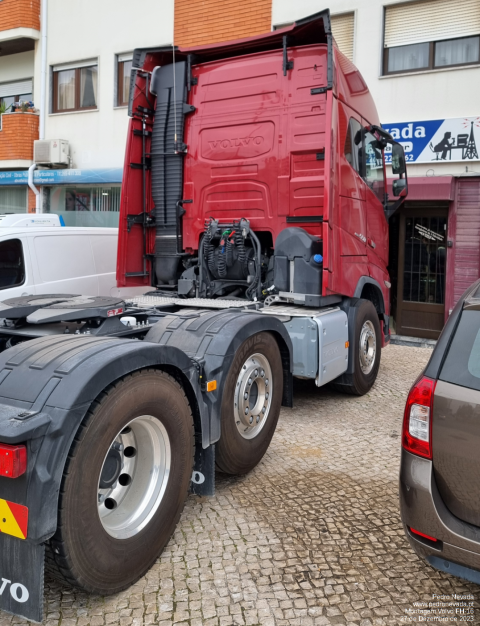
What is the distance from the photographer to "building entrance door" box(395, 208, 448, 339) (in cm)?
1113

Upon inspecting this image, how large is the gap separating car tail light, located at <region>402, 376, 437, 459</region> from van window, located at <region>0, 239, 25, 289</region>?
209 inches

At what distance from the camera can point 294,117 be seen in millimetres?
6102

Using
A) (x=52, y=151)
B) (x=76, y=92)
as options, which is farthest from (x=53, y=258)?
(x=76, y=92)

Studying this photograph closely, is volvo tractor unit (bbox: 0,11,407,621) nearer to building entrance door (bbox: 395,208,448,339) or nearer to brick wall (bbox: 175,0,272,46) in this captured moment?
building entrance door (bbox: 395,208,448,339)

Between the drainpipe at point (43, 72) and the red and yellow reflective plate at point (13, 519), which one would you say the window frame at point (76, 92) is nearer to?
the drainpipe at point (43, 72)

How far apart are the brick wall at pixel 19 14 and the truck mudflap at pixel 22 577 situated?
15.4 metres

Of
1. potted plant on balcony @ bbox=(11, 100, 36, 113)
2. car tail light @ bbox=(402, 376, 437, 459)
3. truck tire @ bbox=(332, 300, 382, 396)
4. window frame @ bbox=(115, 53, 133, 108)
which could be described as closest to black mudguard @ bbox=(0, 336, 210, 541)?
car tail light @ bbox=(402, 376, 437, 459)

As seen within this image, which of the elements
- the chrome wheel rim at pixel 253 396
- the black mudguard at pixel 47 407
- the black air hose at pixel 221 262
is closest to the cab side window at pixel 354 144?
the black air hose at pixel 221 262

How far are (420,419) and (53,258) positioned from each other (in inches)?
222

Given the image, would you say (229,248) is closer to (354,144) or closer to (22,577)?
(354,144)

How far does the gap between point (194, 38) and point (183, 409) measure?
11.7m

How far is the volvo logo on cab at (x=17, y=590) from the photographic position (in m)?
2.45

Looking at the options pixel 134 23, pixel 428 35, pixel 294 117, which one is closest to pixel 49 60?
pixel 134 23

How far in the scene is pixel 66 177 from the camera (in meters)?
14.7
